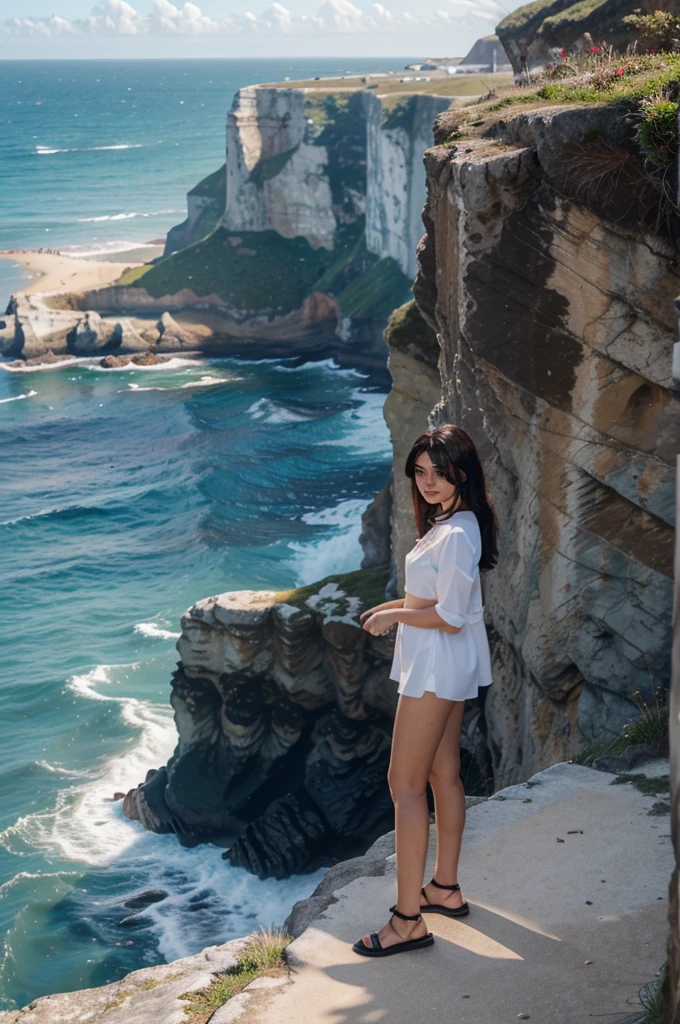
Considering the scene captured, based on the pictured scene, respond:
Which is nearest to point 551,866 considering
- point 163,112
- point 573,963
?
point 573,963

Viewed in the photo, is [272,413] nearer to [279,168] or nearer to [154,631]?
[154,631]

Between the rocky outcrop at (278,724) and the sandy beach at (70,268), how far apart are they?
50.1 m

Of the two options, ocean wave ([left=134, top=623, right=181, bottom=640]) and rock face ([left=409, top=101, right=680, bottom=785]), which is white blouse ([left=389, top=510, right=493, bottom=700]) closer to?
rock face ([left=409, top=101, right=680, bottom=785])

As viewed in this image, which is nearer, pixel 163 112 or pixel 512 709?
pixel 512 709

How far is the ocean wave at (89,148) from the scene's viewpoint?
149625mm

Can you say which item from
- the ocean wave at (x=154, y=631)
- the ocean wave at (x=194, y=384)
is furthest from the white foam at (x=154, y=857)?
the ocean wave at (x=194, y=384)

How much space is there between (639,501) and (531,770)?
366cm

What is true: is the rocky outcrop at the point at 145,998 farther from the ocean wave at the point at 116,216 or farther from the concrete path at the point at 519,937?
the ocean wave at the point at 116,216

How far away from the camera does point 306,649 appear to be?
850 inches

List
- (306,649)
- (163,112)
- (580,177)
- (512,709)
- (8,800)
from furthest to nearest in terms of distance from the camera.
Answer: (163,112) < (8,800) < (306,649) < (512,709) < (580,177)

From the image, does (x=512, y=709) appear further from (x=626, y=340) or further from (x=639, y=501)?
(x=626, y=340)

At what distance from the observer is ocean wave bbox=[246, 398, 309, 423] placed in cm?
5053

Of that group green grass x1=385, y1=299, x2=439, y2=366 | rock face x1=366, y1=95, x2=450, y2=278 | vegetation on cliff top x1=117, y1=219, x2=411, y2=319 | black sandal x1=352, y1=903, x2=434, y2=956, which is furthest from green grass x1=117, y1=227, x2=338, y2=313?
black sandal x1=352, y1=903, x2=434, y2=956

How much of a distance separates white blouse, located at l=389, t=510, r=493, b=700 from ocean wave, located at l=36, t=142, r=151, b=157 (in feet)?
504
